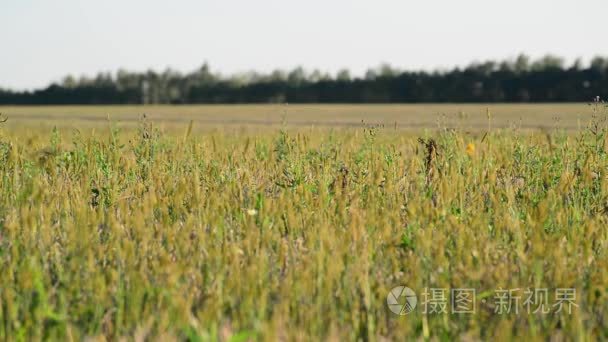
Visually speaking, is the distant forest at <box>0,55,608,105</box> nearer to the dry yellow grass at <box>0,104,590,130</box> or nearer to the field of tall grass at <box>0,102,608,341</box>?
the dry yellow grass at <box>0,104,590,130</box>

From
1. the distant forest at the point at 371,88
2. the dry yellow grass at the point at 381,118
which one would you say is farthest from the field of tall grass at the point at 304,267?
the distant forest at the point at 371,88

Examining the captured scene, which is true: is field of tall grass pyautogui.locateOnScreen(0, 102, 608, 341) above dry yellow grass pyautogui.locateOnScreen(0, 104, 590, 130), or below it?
above

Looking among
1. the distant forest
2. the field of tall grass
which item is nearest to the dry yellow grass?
the field of tall grass

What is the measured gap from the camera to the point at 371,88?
57875 millimetres

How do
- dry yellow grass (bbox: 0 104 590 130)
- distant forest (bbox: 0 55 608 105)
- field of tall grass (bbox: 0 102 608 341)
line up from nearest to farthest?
field of tall grass (bbox: 0 102 608 341) < dry yellow grass (bbox: 0 104 590 130) < distant forest (bbox: 0 55 608 105)

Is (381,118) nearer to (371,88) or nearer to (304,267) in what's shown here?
(304,267)

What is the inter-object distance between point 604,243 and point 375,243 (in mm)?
1014

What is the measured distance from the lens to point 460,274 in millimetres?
2604

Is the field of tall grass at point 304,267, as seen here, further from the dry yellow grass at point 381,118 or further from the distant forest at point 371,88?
the distant forest at point 371,88

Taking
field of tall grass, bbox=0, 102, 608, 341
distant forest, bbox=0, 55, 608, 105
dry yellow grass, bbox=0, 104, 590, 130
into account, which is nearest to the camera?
field of tall grass, bbox=0, 102, 608, 341

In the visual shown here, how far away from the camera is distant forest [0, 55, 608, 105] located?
4844cm

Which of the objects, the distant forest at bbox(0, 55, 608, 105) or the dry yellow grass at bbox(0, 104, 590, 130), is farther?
the distant forest at bbox(0, 55, 608, 105)

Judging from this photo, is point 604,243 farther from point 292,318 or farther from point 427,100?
point 427,100

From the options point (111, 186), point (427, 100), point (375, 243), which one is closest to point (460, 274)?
point (375, 243)
